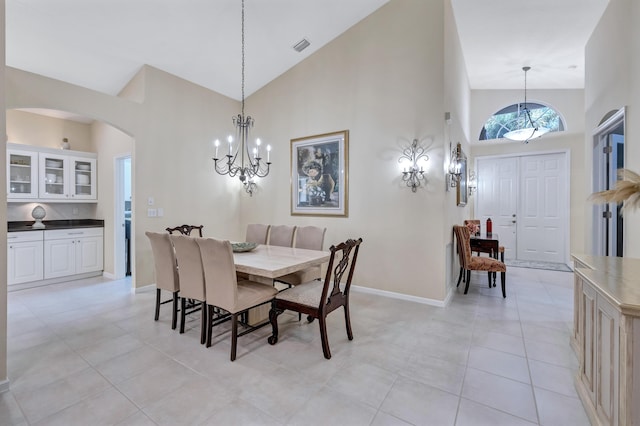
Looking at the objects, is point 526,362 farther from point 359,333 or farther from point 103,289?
point 103,289

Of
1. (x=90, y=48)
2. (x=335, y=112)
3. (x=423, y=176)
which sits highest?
(x=90, y=48)

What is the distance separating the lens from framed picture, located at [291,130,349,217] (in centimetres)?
429

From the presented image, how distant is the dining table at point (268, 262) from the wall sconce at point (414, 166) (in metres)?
1.51

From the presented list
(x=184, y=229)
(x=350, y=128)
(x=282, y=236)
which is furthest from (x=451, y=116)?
(x=184, y=229)

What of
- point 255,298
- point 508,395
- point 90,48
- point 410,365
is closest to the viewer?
point 508,395

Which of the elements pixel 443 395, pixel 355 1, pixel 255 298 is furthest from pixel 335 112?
pixel 443 395

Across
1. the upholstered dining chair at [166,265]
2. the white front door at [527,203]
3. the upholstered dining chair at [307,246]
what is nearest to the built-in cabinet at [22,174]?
the upholstered dining chair at [166,265]

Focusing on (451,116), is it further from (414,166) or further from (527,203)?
(527,203)

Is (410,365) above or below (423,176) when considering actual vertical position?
below

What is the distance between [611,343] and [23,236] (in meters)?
6.30

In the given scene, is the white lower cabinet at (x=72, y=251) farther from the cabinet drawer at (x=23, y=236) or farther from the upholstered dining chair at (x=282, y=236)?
the upholstered dining chair at (x=282, y=236)

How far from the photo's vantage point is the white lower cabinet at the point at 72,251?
448 centimetres

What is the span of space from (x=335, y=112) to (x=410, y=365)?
11.1 feet

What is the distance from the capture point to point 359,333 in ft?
9.31
